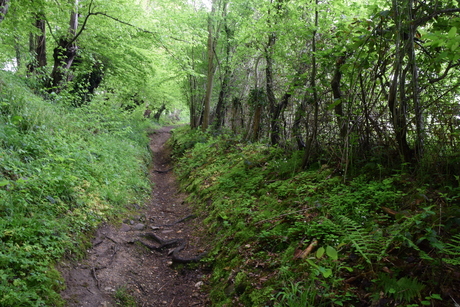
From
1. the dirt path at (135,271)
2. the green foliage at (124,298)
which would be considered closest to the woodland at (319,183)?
the dirt path at (135,271)

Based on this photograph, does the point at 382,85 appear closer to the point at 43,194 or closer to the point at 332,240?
the point at 332,240

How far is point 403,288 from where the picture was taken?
2.35 m

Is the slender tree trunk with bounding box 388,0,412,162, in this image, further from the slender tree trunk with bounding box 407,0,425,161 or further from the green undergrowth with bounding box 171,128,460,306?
the green undergrowth with bounding box 171,128,460,306

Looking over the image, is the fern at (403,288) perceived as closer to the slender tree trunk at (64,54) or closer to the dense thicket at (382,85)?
the dense thicket at (382,85)

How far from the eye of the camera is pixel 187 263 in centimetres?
494

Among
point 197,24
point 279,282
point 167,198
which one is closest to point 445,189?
point 279,282

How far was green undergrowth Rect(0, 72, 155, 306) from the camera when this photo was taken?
302 centimetres

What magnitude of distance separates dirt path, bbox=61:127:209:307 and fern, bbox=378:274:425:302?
2483 mm

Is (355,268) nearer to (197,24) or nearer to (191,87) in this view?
(197,24)

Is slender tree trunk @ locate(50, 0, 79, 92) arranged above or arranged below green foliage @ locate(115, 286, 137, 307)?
above

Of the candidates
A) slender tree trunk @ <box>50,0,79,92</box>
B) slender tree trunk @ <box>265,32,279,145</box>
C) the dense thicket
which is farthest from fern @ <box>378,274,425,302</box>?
slender tree trunk @ <box>50,0,79,92</box>

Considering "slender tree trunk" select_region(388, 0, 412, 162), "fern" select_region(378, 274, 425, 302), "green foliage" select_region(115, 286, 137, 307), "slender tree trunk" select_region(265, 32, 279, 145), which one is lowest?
"green foliage" select_region(115, 286, 137, 307)

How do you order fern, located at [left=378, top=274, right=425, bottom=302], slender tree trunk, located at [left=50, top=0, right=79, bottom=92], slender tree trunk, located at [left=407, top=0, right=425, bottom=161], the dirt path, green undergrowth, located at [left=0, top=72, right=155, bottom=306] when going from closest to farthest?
fern, located at [left=378, top=274, right=425, bottom=302]
green undergrowth, located at [left=0, top=72, right=155, bottom=306]
the dirt path
slender tree trunk, located at [left=407, top=0, right=425, bottom=161]
slender tree trunk, located at [left=50, top=0, right=79, bottom=92]

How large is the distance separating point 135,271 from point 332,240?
3.22m
